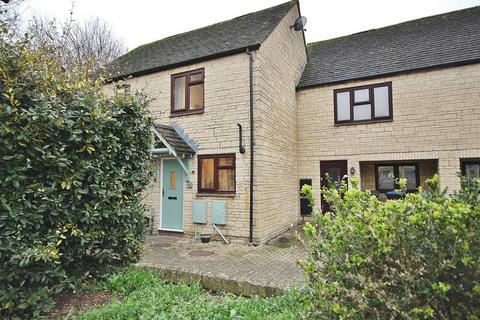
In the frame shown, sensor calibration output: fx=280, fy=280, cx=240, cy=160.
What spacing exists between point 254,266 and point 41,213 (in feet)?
12.7

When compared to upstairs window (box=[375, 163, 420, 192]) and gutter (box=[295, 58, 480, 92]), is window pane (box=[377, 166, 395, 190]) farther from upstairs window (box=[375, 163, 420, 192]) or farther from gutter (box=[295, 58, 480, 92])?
gutter (box=[295, 58, 480, 92])

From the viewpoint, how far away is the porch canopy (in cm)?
790

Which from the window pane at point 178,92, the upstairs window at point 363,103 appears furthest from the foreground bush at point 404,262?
the upstairs window at point 363,103

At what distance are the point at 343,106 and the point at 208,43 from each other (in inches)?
205

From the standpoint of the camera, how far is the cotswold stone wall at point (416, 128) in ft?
27.6

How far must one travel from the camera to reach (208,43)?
9.49 metres

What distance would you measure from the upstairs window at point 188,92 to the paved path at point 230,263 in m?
4.06

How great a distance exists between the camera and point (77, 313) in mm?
3535

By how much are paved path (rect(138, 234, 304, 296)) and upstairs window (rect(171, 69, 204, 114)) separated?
4.06 m

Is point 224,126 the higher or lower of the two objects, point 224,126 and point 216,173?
the higher

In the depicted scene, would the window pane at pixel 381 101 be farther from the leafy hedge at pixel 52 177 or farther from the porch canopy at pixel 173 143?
the leafy hedge at pixel 52 177

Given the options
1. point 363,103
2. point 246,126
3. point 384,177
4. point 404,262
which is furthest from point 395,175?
point 404,262

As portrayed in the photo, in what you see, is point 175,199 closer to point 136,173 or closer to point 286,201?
point 286,201

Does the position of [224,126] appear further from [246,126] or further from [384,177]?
[384,177]
